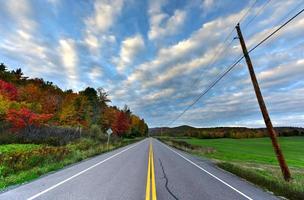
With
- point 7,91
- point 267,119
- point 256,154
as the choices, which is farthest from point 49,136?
point 267,119

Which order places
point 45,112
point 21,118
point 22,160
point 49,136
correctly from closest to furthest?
point 22,160 < point 21,118 < point 49,136 < point 45,112

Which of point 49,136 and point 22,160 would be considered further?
point 49,136

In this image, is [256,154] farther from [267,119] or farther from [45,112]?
[45,112]

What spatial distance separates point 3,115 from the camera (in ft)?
135

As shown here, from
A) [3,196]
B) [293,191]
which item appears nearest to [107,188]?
[3,196]

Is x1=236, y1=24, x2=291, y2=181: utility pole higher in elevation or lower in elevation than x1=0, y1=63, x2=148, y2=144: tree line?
lower

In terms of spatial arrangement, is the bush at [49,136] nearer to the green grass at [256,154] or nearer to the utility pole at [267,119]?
the green grass at [256,154]

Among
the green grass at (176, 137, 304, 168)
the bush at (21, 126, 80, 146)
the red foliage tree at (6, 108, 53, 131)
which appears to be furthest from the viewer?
the bush at (21, 126, 80, 146)

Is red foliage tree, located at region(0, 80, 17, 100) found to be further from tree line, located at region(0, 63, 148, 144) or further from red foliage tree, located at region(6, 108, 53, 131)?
red foliage tree, located at region(6, 108, 53, 131)

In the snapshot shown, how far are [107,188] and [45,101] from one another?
59.1 meters

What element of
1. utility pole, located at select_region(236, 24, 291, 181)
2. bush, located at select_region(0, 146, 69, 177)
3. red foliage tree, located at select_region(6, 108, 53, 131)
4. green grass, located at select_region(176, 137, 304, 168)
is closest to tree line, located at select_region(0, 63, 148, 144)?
red foliage tree, located at select_region(6, 108, 53, 131)

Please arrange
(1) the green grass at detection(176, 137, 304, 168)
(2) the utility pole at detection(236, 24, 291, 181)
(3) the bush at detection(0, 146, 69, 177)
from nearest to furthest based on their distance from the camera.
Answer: (2) the utility pole at detection(236, 24, 291, 181) → (3) the bush at detection(0, 146, 69, 177) → (1) the green grass at detection(176, 137, 304, 168)

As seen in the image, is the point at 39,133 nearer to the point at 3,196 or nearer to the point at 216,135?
the point at 3,196

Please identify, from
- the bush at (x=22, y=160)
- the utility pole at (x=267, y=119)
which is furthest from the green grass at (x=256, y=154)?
the bush at (x=22, y=160)
